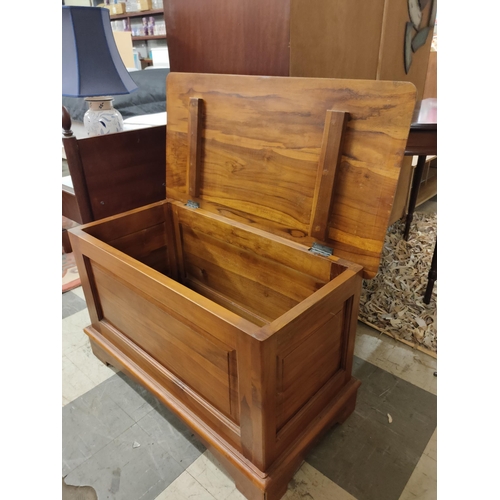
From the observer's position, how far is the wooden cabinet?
3.38 feet

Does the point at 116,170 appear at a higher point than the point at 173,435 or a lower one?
higher

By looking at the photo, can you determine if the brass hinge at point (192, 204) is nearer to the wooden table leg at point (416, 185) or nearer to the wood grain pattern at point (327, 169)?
the wood grain pattern at point (327, 169)

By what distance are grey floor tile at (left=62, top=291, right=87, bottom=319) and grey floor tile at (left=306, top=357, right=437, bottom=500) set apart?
3.69ft

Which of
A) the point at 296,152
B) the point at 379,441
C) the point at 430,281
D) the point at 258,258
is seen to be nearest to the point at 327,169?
the point at 296,152

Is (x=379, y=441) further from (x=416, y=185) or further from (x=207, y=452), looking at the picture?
(x=416, y=185)

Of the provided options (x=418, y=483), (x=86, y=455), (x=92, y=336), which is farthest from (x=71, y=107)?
(x=418, y=483)

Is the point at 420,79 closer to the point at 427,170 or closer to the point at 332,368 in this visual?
the point at 427,170

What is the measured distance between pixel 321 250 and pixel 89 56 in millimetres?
935

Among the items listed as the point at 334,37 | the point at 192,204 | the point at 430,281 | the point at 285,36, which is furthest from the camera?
the point at 430,281

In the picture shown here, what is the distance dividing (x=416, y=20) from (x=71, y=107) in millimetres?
2272

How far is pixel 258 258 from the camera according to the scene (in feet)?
3.70

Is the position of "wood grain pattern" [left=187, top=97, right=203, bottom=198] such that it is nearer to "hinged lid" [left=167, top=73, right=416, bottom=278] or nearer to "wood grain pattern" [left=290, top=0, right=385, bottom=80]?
"hinged lid" [left=167, top=73, right=416, bottom=278]

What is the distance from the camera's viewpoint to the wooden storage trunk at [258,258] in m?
0.79

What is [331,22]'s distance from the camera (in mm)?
1097
